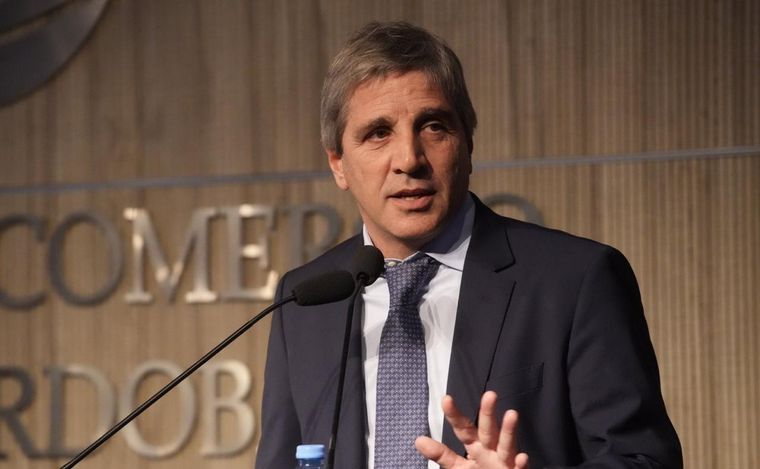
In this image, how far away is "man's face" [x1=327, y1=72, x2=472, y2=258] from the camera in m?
2.05

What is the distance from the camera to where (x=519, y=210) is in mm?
3707

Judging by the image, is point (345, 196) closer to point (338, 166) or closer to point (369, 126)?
point (338, 166)

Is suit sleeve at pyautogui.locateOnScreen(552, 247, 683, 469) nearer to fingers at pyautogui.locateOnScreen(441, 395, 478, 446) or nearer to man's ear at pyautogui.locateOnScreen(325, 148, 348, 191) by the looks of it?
fingers at pyautogui.locateOnScreen(441, 395, 478, 446)

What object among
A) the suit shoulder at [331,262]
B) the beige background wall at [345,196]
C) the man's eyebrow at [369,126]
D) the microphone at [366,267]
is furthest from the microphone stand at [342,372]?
the beige background wall at [345,196]

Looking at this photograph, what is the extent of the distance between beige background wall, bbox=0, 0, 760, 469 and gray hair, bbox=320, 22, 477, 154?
5.10ft

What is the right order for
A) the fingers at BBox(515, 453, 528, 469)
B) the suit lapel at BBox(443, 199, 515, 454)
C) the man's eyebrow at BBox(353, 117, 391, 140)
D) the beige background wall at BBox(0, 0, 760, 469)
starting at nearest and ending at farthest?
the fingers at BBox(515, 453, 528, 469) → the suit lapel at BBox(443, 199, 515, 454) → the man's eyebrow at BBox(353, 117, 391, 140) → the beige background wall at BBox(0, 0, 760, 469)

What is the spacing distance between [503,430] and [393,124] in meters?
0.68

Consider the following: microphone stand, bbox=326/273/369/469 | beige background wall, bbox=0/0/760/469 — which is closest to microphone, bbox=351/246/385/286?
microphone stand, bbox=326/273/369/469

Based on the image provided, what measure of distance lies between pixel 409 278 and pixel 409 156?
25cm

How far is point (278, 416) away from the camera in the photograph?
2.24 m

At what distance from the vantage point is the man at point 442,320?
1.92 m

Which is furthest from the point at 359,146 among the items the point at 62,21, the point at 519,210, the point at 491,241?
the point at 62,21

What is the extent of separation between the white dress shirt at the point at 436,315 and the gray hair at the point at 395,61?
203 mm

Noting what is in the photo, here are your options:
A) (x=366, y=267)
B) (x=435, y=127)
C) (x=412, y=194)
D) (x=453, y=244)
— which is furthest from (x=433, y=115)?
(x=366, y=267)
